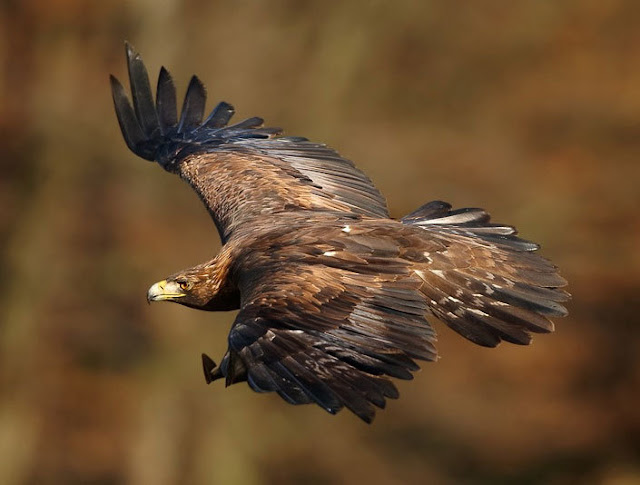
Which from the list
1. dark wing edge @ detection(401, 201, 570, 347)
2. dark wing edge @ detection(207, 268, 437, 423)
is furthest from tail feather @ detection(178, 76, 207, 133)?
dark wing edge @ detection(207, 268, 437, 423)

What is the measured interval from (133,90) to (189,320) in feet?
29.3

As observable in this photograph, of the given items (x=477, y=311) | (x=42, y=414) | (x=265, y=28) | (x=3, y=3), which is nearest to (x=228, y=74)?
(x=265, y=28)

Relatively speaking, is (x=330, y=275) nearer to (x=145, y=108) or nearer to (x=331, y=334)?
(x=331, y=334)

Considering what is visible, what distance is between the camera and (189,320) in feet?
59.7

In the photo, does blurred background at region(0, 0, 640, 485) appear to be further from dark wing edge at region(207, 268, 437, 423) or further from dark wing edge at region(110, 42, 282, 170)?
dark wing edge at region(207, 268, 437, 423)

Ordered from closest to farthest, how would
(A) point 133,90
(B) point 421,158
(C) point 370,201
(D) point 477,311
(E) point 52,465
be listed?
(D) point 477,311, (C) point 370,201, (A) point 133,90, (B) point 421,158, (E) point 52,465

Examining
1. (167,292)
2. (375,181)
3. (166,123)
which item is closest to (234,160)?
(166,123)

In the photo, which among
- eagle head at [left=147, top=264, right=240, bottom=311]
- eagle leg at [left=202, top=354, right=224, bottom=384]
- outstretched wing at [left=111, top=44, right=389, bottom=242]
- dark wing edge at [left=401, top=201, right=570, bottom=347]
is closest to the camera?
eagle leg at [left=202, top=354, right=224, bottom=384]

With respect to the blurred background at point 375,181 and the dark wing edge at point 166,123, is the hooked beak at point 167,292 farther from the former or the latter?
the blurred background at point 375,181

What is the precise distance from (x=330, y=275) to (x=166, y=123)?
126 inches

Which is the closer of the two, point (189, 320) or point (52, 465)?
point (189, 320)

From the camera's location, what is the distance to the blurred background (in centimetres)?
1728

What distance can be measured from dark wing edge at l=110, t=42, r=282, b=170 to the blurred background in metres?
7.46

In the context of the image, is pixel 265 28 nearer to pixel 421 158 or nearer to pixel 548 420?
pixel 421 158
